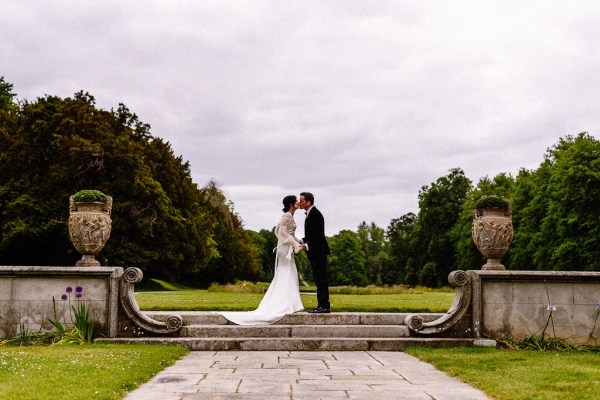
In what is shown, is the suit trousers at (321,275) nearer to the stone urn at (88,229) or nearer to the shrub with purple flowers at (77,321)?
the stone urn at (88,229)

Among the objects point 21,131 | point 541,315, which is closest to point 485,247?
point 541,315

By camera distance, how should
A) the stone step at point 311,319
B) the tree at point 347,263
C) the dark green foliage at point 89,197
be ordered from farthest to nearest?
the tree at point 347,263 < the dark green foliage at point 89,197 < the stone step at point 311,319

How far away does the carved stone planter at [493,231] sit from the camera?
12.0 metres

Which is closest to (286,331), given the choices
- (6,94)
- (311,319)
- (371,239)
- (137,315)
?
(311,319)

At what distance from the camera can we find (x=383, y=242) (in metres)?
116

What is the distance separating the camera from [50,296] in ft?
37.7

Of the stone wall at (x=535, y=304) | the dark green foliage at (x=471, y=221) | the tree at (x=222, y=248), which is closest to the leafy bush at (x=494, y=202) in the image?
the stone wall at (x=535, y=304)

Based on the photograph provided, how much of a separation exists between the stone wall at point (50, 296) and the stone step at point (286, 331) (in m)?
1.42

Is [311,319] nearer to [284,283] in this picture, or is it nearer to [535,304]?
[284,283]

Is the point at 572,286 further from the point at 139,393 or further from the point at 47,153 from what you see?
the point at 47,153

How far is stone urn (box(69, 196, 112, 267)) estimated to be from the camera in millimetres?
12117

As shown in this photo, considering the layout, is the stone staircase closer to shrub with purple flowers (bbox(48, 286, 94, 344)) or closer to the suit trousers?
shrub with purple flowers (bbox(48, 286, 94, 344))

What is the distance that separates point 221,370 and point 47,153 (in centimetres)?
2956

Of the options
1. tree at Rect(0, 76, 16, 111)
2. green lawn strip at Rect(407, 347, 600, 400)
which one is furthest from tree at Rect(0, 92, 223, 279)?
green lawn strip at Rect(407, 347, 600, 400)
